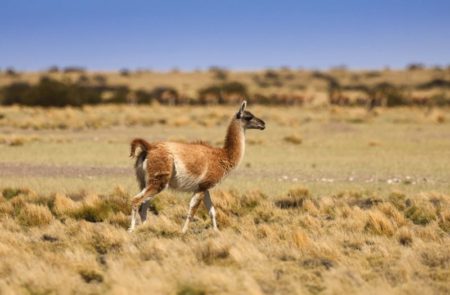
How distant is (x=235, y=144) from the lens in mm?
11820

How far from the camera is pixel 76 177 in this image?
59.8ft

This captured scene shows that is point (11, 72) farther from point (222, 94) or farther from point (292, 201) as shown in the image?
point (292, 201)

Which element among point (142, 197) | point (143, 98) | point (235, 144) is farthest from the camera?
point (143, 98)

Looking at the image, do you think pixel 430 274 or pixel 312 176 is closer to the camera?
pixel 430 274

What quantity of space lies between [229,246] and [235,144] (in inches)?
111

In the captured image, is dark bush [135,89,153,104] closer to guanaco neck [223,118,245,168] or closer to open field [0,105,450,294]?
open field [0,105,450,294]

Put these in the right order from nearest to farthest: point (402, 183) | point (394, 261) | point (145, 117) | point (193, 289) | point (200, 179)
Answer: point (193, 289)
point (394, 261)
point (200, 179)
point (402, 183)
point (145, 117)

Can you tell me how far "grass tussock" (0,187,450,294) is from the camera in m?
7.82

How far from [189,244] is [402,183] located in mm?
9089

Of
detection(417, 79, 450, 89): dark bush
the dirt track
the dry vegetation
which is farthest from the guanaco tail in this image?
detection(417, 79, 450, 89): dark bush

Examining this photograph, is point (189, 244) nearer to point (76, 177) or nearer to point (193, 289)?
point (193, 289)

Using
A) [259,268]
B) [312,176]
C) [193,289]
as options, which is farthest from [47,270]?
[312,176]

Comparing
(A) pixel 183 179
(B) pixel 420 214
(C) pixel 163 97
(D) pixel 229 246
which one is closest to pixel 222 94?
(C) pixel 163 97

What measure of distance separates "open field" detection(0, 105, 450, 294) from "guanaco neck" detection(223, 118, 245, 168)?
1.08 m
